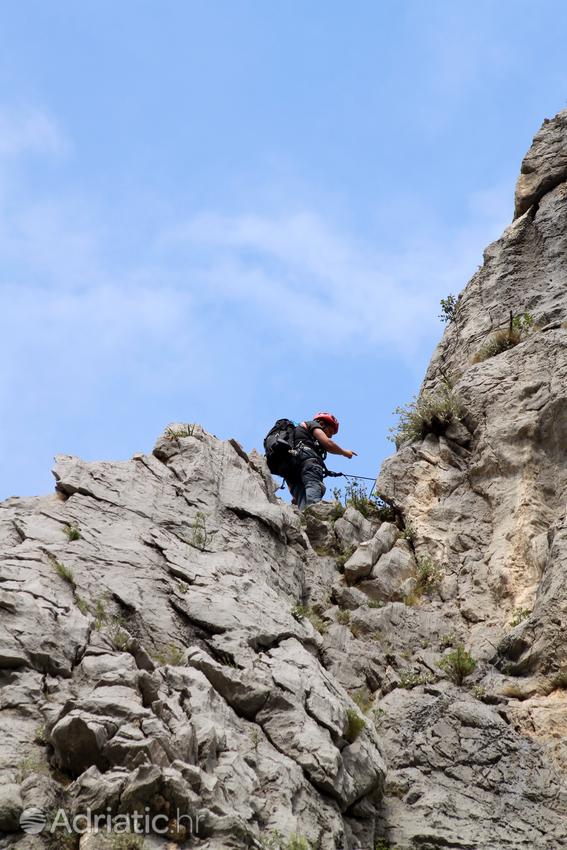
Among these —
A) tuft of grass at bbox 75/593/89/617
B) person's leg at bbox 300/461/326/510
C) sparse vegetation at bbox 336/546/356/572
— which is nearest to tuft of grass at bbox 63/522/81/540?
tuft of grass at bbox 75/593/89/617

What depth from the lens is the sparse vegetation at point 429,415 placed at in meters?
17.3

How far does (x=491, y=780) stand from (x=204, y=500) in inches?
223

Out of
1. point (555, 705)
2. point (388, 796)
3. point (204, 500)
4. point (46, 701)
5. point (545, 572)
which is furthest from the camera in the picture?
point (204, 500)

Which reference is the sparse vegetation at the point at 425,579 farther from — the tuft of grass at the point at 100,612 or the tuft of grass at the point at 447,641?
the tuft of grass at the point at 100,612

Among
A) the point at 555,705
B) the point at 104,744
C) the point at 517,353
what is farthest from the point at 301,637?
the point at 517,353

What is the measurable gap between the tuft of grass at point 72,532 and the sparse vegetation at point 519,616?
5614mm

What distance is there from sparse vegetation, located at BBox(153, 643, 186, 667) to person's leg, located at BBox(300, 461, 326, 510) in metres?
7.18

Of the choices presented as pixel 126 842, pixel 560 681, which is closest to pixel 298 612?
pixel 560 681

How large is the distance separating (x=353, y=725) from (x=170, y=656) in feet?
6.64

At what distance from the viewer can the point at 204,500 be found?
48.4 feet

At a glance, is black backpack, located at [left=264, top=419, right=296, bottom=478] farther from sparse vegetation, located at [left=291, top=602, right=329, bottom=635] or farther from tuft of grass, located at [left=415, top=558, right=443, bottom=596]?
sparse vegetation, located at [left=291, top=602, right=329, bottom=635]

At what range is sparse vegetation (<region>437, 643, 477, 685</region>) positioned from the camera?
12.7m

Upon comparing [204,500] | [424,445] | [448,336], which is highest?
[448,336]

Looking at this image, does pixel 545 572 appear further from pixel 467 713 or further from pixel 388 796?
pixel 388 796
